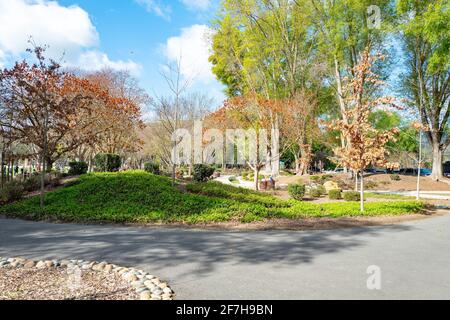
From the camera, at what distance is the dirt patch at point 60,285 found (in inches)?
158

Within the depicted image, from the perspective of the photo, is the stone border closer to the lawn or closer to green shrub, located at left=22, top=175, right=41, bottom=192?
the lawn

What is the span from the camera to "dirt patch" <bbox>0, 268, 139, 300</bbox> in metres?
4.01

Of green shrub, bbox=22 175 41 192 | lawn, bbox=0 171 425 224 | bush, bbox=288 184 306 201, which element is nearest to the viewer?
lawn, bbox=0 171 425 224

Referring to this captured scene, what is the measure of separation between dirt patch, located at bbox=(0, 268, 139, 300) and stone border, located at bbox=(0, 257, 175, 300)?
0.12 meters

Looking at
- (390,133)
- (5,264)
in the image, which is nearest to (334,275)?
(5,264)

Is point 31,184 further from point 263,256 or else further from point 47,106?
point 263,256

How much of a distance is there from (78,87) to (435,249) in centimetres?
1942

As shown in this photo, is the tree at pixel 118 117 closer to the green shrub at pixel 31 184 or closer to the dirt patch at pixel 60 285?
the green shrub at pixel 31 184

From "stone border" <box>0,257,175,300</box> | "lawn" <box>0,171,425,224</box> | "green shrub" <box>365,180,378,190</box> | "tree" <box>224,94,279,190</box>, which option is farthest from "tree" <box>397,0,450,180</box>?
"stone border" <box>0,257,175,300</box>

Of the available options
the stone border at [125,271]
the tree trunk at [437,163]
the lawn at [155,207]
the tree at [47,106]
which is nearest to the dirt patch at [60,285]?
the stone border at [125,271]

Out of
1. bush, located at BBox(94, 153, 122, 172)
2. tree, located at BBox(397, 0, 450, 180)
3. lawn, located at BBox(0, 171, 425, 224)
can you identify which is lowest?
lawn, located at BBox(0, 171, 425, 224)

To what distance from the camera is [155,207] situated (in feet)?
34.8

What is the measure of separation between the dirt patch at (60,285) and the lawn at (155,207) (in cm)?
459
